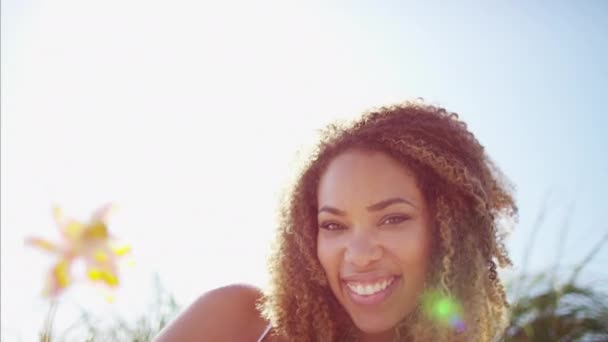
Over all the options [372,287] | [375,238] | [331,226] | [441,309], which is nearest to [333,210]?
[331,226]

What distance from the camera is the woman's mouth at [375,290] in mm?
2732

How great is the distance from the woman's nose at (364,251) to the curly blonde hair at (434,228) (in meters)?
0.31

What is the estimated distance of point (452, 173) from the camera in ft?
9.27

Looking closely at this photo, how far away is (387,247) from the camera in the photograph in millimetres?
2701

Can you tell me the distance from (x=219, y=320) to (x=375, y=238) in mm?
796

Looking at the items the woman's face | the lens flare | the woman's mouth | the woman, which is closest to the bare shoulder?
the woman

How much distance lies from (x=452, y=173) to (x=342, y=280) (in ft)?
2.15

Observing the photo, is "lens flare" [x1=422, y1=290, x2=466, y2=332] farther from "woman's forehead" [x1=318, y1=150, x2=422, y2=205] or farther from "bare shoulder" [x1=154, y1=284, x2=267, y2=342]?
"bare shoulder" [x1=154, y1=284, x2=267, y2=342]

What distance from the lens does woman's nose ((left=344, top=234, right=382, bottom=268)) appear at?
2689 millimetres

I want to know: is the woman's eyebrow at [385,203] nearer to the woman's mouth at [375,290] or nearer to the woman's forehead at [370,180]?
the woman's forehead at [370,180]

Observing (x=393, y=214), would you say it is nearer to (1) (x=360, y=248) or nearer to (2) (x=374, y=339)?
(1) (x=360, y=248)

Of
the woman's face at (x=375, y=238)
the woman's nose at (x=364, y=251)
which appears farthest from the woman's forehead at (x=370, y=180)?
the woman's nose at (x=364, y=251)

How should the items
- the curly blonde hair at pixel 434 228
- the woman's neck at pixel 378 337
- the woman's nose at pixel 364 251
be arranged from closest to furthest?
the woman's nose at pixel 364 251 → the curly blonde hair at pixel 434 228 → the woman's neck at pixel 378 337

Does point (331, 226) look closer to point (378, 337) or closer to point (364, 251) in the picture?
point (364, 251)
